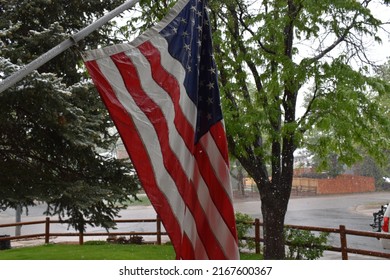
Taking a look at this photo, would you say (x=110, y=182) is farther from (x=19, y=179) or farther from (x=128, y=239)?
(x=128, y=239)

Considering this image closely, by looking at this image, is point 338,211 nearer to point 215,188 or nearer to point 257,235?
point 257,235

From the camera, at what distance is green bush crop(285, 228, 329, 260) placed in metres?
9.31

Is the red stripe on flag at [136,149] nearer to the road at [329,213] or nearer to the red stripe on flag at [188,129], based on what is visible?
the red stripe on flag at [188,129]

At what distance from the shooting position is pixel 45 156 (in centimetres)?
814

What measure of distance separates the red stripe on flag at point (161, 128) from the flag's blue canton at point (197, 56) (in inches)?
13.1

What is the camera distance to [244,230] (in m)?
10.9

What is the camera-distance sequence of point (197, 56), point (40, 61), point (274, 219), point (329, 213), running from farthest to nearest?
1. point (329, 213)
2. point (274, 219)
3. point (197, 56)
4. point (40, 61)

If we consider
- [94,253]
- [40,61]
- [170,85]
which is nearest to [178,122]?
[170,85]

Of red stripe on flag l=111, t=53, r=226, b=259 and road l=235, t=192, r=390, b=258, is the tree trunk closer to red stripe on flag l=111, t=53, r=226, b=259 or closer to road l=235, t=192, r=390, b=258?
road l=235, t=192, r=390, b=258

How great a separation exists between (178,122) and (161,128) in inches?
5.8

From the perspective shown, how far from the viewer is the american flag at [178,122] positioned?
2.75m

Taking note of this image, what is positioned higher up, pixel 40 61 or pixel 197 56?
pixel 197 56

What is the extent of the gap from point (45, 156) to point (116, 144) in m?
1.52

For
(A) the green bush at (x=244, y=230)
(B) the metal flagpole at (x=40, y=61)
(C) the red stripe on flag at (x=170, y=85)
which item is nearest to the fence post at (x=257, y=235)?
(A) the green bush at (x=244, y=230)
